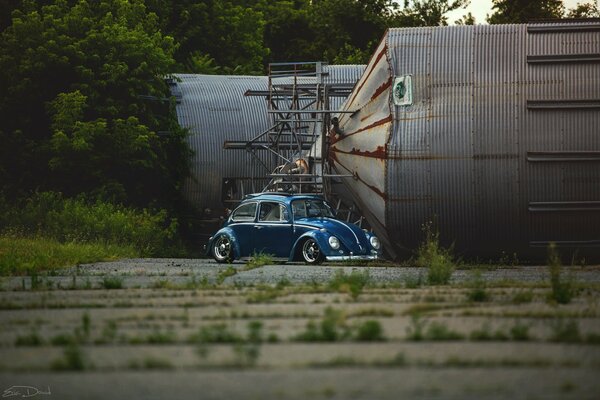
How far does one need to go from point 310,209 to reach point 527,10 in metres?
43.4

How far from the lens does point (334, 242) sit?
24.8 meters

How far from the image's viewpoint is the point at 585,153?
23078mm

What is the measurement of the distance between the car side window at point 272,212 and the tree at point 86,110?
372 inches

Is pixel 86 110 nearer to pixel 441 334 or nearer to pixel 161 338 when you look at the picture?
pixel 161 338

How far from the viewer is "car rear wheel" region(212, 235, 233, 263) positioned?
26.4 meters

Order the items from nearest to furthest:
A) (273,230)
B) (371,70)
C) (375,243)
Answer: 1. (375,243)
2. (273,230)
3. (371,70)

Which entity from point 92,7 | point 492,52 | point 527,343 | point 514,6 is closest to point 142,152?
point 92,7

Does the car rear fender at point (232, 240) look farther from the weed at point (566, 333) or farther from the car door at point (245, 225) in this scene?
the weed at point (566, 333)

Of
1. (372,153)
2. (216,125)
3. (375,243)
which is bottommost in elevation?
(375,243)

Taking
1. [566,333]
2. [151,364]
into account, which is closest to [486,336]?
[566,333]

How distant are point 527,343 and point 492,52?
1632 centimetres

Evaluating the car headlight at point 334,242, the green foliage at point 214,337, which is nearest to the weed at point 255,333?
the green foliage at point 214,337

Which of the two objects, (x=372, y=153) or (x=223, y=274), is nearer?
(x=223, y=274)

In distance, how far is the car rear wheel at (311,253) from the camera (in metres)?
24.9
